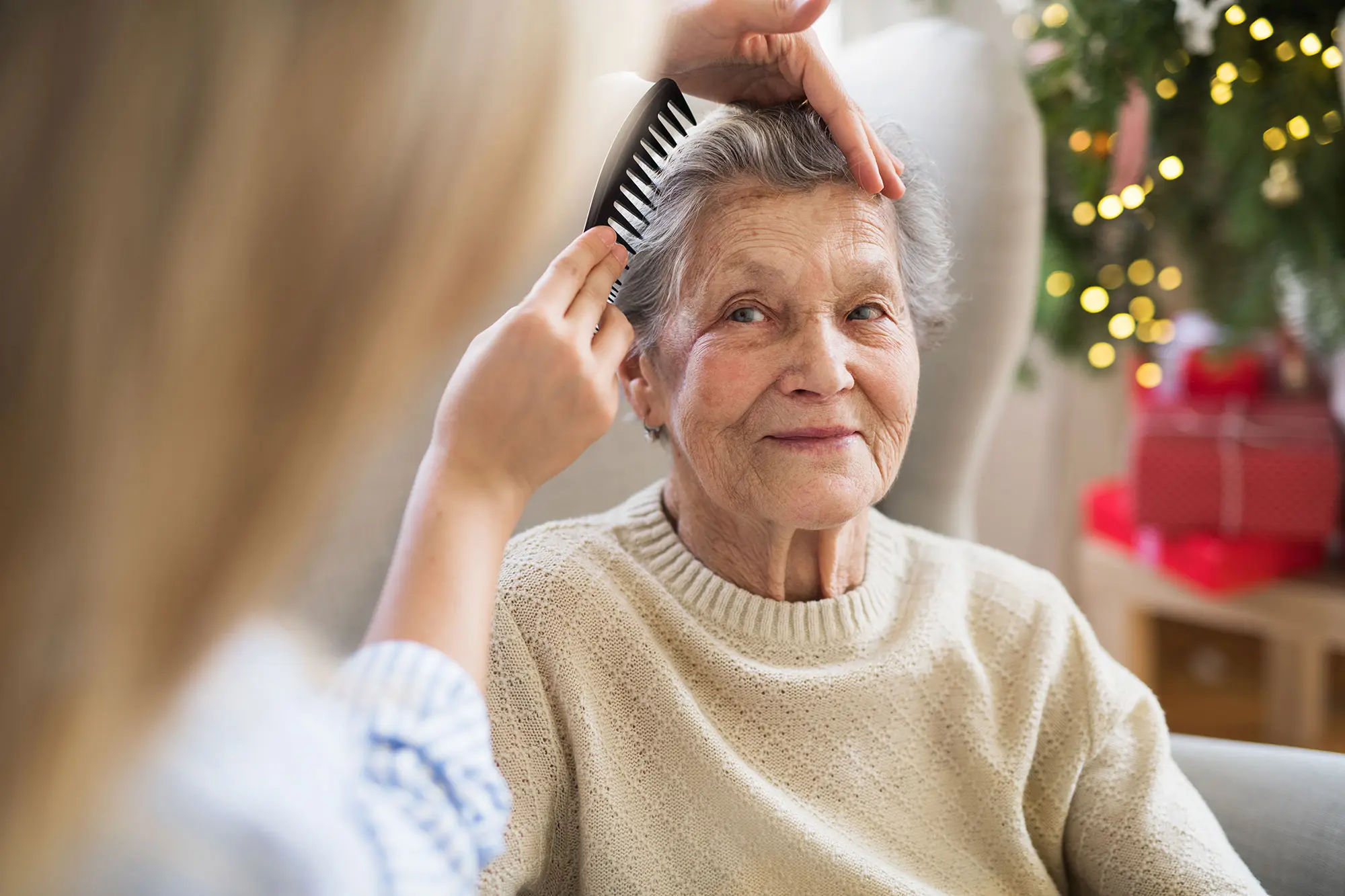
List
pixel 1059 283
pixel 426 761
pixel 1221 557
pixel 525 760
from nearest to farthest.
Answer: pixel 426 761 < pixel 525 760 < pixel 1059 283 < pixel 1221 557

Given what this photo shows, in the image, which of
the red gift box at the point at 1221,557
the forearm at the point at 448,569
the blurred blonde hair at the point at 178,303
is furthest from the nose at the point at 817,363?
the red gift box at the point at 1221,557

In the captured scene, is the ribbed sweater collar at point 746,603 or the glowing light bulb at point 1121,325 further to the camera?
the glowing light bulb at point 1121,325

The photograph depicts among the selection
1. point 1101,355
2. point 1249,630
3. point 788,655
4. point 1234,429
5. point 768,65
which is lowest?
point 1249,630

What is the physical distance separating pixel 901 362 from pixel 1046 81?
1.00 meters

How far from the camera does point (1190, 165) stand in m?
1.86

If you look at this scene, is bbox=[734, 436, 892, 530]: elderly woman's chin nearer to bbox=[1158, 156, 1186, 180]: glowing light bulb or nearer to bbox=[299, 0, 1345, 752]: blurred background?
bbox=[299, 0, 1345, 752]: blurred background

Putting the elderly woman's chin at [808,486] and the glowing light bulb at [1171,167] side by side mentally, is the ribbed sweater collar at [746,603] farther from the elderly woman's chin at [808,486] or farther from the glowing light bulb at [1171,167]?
the glowing light bulb at [1171,167]

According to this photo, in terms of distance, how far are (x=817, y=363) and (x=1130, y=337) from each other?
4.11ft

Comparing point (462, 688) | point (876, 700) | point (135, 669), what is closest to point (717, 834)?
point (876, 700)

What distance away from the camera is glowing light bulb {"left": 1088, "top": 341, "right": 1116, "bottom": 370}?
2.00 m

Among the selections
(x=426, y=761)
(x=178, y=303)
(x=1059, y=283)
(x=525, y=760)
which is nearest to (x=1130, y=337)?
(x=1059, y=283)

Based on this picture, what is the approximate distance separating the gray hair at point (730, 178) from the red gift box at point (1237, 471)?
1355 millimetres

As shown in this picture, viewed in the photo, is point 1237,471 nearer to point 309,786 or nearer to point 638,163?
point 638,163

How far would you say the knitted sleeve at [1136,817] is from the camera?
1.03 m
